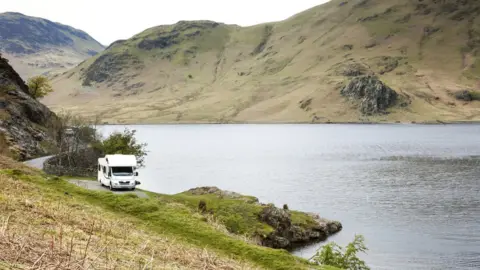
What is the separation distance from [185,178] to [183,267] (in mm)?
104466

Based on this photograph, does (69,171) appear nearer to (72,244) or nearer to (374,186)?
(374,186)

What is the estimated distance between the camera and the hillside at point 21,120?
84.8m

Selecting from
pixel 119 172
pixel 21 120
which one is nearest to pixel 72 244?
pixel 119 172

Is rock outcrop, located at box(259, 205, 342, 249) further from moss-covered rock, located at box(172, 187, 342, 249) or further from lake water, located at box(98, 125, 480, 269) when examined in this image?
lake water, located at box(98, 125, 480, 269)

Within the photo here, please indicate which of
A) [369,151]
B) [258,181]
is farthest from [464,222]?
[369,151]

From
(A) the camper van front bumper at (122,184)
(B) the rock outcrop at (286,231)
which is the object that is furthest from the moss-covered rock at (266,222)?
(A) the camper van front bumper at (122,184)

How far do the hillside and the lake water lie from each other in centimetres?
2384

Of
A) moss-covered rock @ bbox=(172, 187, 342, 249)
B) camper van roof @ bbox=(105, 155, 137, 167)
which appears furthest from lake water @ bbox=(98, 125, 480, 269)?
camper van roof @ bbox=(105, 155, 137, 167)

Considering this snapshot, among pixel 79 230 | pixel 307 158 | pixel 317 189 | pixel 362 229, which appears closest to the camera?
pixel 79 230

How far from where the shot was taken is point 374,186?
4109 inches

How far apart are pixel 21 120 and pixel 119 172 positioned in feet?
146

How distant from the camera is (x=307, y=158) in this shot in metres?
162

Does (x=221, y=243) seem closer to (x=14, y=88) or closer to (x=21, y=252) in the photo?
(x=21, y=252)

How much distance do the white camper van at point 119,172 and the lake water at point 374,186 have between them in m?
22.4
